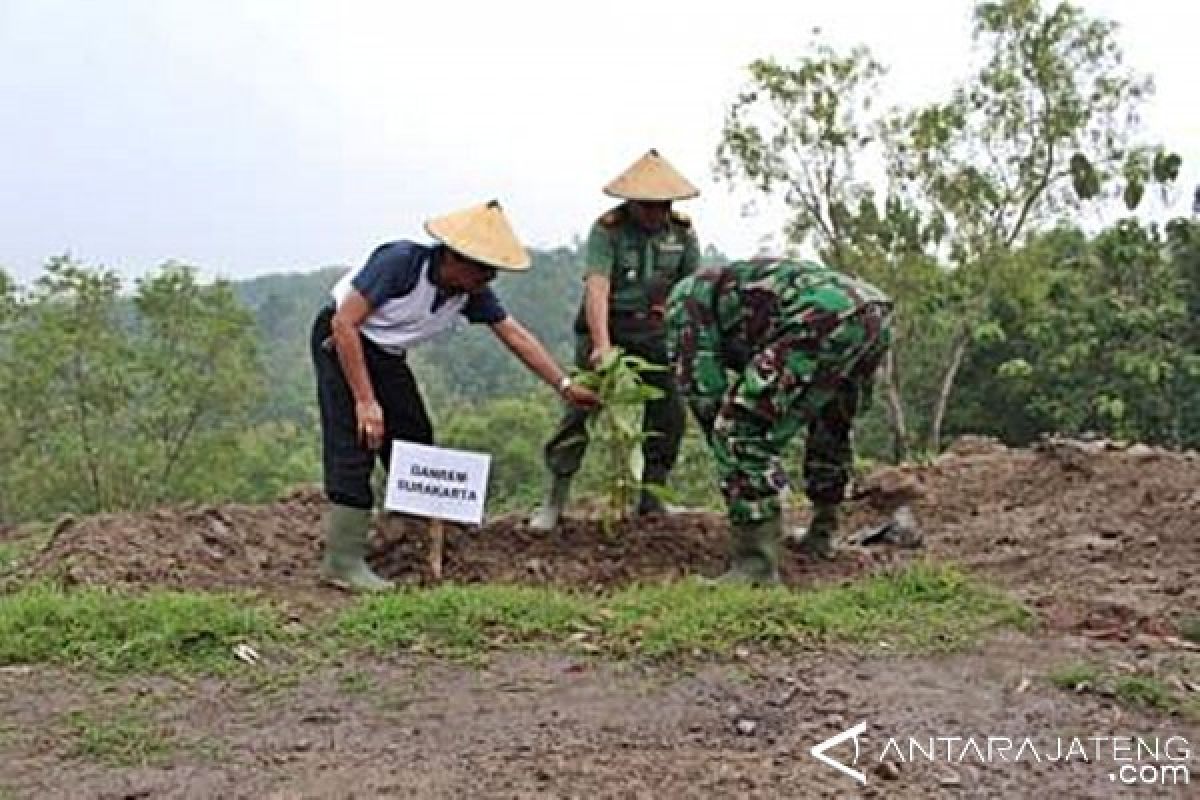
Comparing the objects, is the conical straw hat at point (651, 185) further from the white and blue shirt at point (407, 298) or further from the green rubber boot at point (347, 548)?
the green rubber boot at point (347, 548)

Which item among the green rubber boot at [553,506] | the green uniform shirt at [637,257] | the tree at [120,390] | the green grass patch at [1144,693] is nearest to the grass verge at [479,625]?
the green grass patch at [1144,693]

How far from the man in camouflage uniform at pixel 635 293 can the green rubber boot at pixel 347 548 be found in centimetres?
103

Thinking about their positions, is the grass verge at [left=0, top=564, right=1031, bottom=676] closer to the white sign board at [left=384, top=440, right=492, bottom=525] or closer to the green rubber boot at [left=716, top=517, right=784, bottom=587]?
the green rubber boot at [left=716, top=517, right=784, bottom=587]

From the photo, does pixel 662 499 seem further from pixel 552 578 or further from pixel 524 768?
pixel 524 768

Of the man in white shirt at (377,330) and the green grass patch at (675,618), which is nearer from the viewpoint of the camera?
the green grass patch at (675,618)

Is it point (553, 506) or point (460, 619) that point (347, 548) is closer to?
point (460, 619)

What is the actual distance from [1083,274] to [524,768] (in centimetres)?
2197

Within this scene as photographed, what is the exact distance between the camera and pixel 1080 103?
1905 cm

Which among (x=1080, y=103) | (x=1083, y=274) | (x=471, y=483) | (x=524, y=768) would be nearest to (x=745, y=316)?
(x=471, y=483)

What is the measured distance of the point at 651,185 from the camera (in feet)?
19.9

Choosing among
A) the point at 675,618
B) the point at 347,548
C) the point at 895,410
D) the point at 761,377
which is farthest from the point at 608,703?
the point at 895,410

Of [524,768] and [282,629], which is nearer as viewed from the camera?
[524,768]

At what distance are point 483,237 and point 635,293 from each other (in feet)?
3.31

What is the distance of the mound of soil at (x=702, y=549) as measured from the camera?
5.48m
